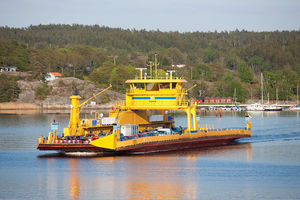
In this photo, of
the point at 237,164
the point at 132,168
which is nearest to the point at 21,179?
the point at 132,168

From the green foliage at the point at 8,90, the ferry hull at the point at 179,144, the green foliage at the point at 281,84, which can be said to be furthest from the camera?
the green foliage at the point at 281,84

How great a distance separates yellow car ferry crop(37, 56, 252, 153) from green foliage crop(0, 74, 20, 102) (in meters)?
90.1

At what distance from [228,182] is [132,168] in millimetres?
7110

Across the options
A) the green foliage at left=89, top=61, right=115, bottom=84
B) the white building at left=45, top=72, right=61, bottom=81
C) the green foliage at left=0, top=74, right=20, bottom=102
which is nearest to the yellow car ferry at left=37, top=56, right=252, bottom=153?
the green foliage at left=0, top=74, right=20, bottom=102

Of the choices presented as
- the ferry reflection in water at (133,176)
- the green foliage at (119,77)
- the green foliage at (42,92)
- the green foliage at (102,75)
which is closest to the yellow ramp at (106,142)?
the ferry reflection in water at (133,176)

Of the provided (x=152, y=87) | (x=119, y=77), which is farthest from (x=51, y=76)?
(x=152, y=87)

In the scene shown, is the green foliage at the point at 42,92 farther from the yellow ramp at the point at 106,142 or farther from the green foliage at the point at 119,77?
the yellow ramp at the point at 106,142

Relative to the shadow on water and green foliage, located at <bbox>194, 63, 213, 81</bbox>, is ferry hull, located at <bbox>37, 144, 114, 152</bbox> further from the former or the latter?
green foliage, located at <bbox>194, 63, 213, 81</bbox>

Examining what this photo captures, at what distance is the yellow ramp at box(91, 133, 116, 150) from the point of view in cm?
4131

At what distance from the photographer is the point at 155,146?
46.2 m

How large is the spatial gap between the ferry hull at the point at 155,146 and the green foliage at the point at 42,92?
95140 millimetres

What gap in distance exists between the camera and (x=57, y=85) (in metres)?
149

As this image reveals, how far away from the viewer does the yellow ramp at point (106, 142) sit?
136ft

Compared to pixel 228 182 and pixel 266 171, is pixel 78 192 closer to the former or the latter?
pixel 228 182
